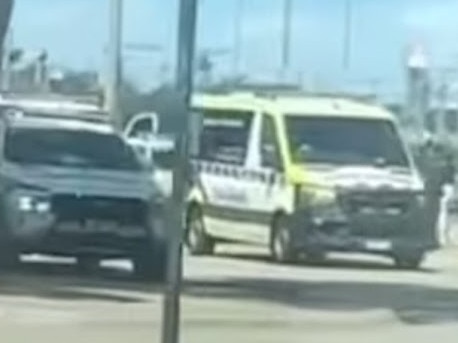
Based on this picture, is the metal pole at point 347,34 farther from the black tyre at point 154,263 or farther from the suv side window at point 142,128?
the black tyre at point 154,263

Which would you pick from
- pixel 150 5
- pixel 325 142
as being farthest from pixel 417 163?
pixel 150 5

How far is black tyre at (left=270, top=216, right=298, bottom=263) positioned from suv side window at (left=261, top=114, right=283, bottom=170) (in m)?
0.33

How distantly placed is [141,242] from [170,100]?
83 centimetres

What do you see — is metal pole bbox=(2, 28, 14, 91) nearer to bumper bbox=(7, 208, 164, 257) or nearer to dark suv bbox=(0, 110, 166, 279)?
dark suv bbox=(0, 110, 166, 279)

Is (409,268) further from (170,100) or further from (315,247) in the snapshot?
(170,100)

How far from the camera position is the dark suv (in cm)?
1706

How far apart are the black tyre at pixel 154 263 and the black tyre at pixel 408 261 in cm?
124

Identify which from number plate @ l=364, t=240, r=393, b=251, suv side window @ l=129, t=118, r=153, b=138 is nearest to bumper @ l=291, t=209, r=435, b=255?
number plate @ l=364, t=240, r=393, b=251

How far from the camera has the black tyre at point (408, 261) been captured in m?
17.3

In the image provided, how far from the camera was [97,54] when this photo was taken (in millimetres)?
16969

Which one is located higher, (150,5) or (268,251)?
(150,5)

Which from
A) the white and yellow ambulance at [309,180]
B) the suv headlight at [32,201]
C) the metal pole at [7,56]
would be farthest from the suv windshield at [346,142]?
the metal pole at [7,56]

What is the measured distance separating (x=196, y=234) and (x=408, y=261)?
1.19 metres

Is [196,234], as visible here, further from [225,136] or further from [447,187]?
[447,187]
